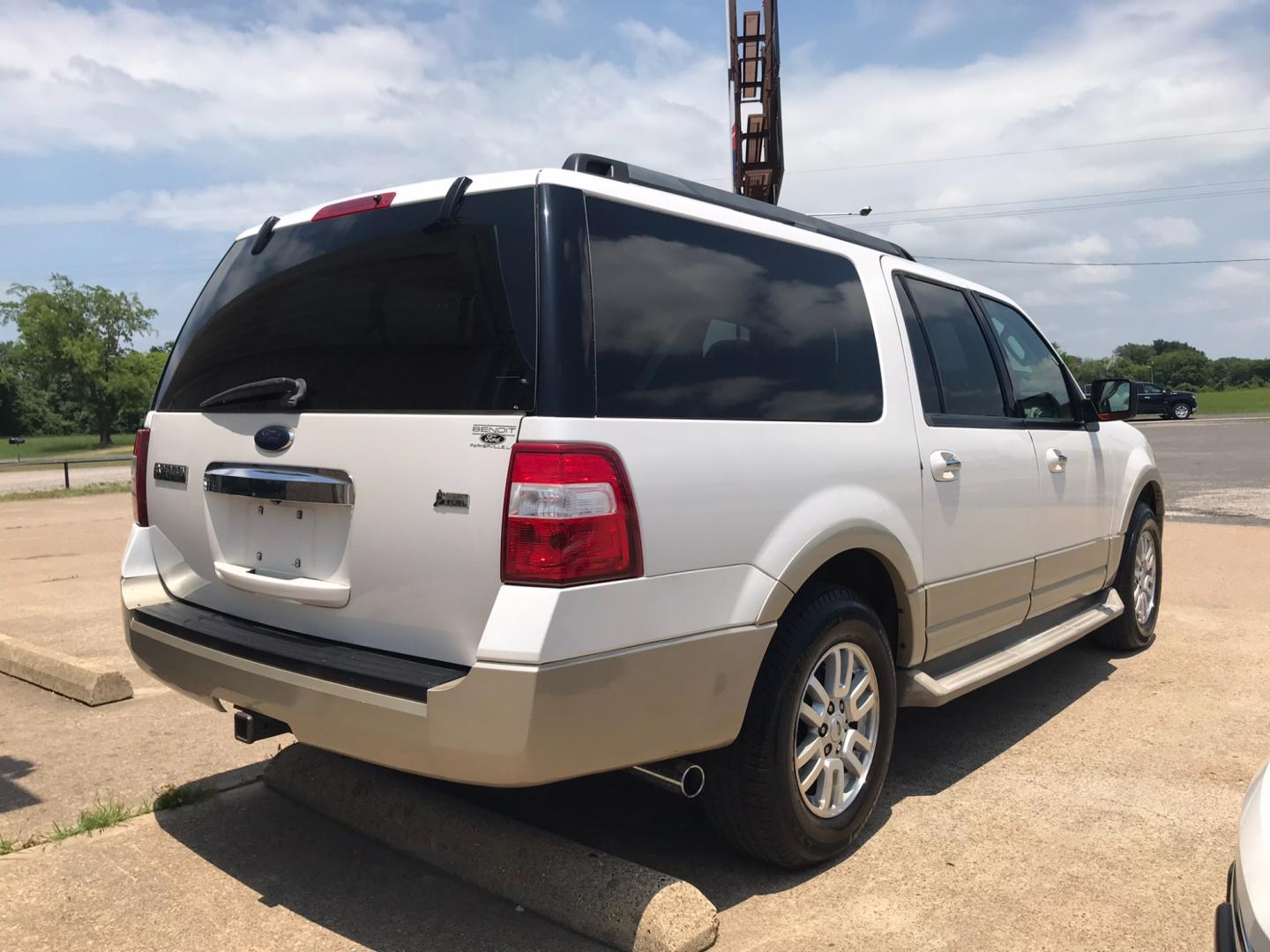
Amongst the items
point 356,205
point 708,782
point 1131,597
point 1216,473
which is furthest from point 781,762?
point 1216,473

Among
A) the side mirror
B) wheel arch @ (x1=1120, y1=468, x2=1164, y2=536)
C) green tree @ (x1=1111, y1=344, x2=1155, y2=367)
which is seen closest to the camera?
the side mirror

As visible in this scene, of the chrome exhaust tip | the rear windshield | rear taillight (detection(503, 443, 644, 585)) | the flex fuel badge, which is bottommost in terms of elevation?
the chrome exhaust tip

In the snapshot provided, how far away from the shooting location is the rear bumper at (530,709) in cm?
239

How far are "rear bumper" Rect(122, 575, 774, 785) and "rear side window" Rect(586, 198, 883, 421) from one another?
650 mm

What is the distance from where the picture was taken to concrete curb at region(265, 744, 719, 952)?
8.75 feet

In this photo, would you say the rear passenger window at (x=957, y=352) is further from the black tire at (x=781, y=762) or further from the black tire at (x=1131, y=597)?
the black tire at (x=1131, y=597)

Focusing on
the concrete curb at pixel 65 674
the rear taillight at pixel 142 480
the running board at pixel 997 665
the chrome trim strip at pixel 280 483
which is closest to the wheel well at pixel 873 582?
the running board at pixel 997 665

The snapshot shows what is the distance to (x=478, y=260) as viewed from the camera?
2.67 meters

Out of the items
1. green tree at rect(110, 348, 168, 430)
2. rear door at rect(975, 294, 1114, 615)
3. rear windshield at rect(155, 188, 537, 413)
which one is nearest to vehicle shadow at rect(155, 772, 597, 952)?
rear windshield at rect(155, 188, 537, 413)

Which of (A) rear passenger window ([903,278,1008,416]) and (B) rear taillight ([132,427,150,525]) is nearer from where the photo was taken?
(B) rear taillight ([132,427,150,525])

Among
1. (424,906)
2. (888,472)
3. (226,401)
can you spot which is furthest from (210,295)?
(888,472)

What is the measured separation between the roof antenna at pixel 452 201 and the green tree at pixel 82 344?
78.4 m

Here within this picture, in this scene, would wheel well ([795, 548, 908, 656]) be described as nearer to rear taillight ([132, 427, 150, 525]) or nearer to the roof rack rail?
the roof rack rail

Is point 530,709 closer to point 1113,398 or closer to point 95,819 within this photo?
point 95,819
